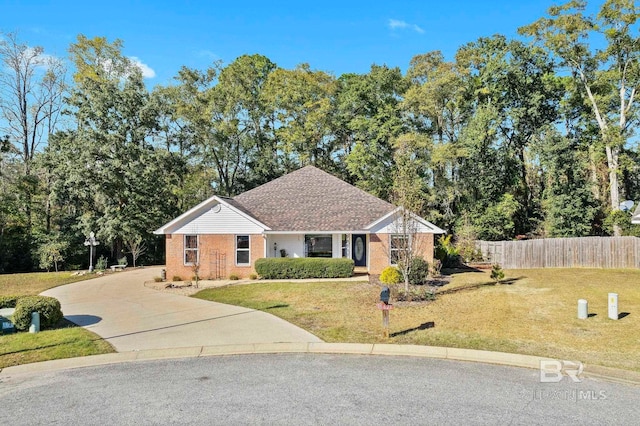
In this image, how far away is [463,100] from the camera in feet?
120

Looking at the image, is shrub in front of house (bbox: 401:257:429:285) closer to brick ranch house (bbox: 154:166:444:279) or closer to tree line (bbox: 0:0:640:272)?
brick ranch house (bbox: 154:166:444:279)

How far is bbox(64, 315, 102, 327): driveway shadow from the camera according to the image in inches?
489

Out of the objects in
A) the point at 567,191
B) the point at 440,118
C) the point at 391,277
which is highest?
the point at 440,118

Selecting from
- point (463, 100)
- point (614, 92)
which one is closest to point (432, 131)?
point (463, 100)

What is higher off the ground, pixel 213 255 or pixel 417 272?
pixel 213 255

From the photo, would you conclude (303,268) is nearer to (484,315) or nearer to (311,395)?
(484,315)

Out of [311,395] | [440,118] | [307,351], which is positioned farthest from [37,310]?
[440,118]

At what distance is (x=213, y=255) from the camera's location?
77.3ft

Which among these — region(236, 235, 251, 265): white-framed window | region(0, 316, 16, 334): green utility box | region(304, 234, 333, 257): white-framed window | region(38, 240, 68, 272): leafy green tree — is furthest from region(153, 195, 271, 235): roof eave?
region(38, 240, 68, 272): leafy green tree

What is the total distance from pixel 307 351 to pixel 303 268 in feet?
41.3

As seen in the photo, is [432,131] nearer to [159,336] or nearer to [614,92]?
[614,92]

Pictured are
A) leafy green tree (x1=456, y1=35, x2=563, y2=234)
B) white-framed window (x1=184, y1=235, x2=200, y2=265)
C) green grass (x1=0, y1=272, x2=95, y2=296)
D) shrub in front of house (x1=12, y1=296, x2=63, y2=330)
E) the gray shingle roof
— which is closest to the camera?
shrub in front of house (x1=12, y1=296, x2=63, y2=330)

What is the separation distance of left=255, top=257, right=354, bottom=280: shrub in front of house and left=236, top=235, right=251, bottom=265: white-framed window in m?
1.65

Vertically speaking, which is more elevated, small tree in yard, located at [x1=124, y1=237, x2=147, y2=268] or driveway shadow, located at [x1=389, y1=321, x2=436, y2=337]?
small tree in yard, located at [x1=124, y1=237, x2=147, y2=268]
